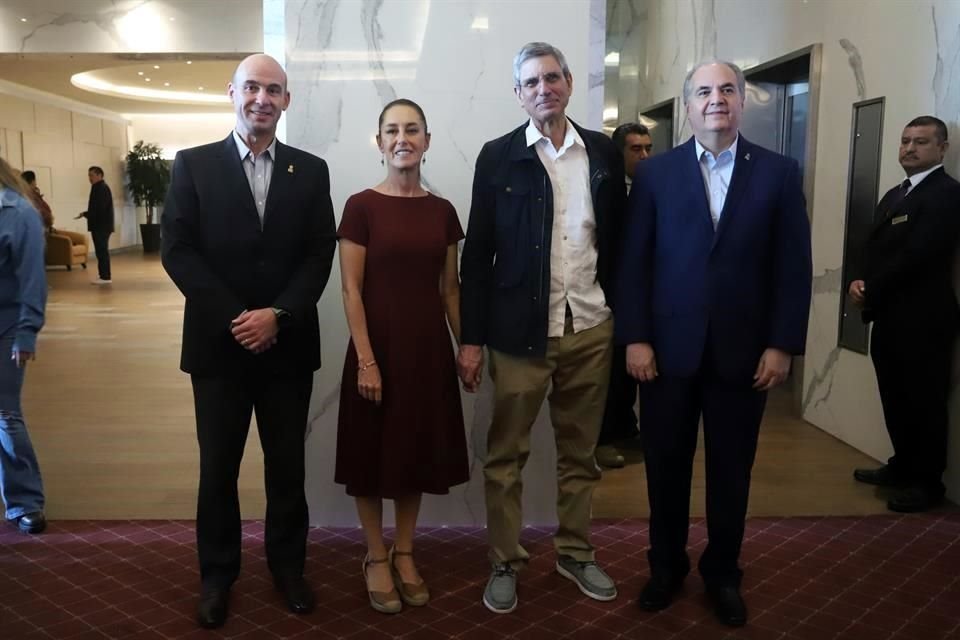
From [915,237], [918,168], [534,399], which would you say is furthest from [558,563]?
[918,168]

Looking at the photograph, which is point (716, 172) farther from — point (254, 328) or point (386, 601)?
point (386, 601)

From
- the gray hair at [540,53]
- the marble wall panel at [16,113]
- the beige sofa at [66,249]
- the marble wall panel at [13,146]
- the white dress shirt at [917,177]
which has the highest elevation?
the marble wall panel at [16,113]

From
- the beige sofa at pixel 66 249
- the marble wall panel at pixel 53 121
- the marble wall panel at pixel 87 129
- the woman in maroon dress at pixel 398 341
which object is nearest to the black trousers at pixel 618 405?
the woman in maroon dress at pixel 398 341

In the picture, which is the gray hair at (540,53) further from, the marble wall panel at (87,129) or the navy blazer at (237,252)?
the marble wall panel at (87,129)

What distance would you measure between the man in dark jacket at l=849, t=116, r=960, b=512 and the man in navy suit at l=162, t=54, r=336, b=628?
263 centimetres

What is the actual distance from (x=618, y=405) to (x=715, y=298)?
2113 mm

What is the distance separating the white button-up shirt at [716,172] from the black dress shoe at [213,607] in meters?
1.99

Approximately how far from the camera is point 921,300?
3783 mm

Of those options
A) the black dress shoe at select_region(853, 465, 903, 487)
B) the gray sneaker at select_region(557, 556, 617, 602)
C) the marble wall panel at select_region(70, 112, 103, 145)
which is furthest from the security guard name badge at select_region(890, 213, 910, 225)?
the marble wall panel at select_region(70, 112, 103, 145)

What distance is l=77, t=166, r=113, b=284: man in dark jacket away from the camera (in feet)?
39.9

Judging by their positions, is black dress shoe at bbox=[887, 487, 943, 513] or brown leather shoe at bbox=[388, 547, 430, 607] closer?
brown leather shoe at bbox=[388, 547, 430, 607]

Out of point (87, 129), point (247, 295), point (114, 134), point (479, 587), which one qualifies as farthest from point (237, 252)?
point (114, 134)

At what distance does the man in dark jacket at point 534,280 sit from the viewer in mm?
2711

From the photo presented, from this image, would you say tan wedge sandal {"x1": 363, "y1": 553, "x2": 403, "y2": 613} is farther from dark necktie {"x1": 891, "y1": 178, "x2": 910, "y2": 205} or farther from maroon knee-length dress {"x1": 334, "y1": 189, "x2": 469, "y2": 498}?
dark necktie {"x1": 891, "y1": 178, "x2": 910, "y2": 205}
